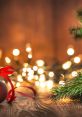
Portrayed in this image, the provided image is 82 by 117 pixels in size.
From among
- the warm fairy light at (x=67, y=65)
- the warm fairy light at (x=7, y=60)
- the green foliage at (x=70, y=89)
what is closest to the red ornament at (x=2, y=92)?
the green foliage at (x=70, y=89)

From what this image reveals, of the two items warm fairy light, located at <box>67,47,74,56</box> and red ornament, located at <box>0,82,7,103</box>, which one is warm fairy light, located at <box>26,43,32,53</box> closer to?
warm fairy light, located at <box>67,47,74,56</box>

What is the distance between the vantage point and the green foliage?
62 cm

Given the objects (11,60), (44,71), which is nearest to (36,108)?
(44,71)

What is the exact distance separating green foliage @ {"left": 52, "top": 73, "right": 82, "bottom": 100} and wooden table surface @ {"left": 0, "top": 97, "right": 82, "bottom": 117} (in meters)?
0.03

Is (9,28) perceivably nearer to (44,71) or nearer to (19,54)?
(19,54)

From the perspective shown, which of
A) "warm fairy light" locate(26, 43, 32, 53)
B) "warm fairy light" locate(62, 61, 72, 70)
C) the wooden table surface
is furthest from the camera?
"warm fairy light" locate(26, 43, 32, 53)

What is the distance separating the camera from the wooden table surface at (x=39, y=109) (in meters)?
0.61

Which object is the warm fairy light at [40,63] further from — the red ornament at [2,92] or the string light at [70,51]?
the red ornament at [2,92]

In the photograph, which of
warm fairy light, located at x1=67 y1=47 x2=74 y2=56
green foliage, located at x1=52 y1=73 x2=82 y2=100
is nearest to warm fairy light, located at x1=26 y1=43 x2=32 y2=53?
warm fairy light, located at x1=67 y1=47 x2=74 y2=56

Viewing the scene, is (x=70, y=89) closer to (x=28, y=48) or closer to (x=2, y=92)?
(x=2, y=92)

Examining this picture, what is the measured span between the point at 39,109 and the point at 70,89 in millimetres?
83

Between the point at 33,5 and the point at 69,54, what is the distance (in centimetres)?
41

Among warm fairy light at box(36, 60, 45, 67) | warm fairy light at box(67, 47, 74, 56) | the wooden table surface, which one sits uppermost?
warm fairy light at box(67, 47, 74, 56)

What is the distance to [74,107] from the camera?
65 cm
